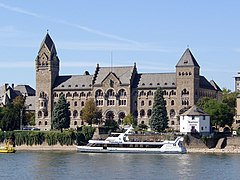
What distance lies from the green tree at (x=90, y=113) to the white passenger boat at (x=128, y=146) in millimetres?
30180

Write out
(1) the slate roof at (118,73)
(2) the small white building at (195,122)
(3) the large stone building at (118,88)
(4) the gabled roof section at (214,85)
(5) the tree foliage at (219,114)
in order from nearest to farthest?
1. (2) the small white building at (195,122)
2. (5) the tree foliage at (219,114)
3. (3) the large stone building at (118,88)
4. (1) the slate roof at (118,73)
5. (4) the gabled roof section at (214,85)

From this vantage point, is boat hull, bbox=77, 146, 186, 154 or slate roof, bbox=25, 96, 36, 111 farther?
slate roof, bbox=25, 96, 36, 111

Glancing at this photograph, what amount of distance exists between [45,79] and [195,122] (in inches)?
1978

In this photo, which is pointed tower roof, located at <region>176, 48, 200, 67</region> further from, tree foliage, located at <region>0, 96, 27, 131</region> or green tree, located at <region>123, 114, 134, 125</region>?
tree foliage, located at <region>0, 96, 27, 131</region>

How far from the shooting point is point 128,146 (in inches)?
4104

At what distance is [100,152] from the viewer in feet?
341

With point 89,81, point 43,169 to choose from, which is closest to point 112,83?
point 89,81

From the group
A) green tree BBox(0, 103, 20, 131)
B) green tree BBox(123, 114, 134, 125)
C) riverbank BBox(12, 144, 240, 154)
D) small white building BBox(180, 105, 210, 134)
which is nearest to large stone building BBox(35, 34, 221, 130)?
green tree BBox(123, 114, 134, 125)

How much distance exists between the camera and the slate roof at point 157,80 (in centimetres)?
14293

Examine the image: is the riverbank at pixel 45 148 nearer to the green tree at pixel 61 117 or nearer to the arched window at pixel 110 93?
the green tree at pixel 61 117

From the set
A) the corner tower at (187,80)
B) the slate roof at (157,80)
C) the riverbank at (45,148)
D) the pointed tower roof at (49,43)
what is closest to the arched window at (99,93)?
the slate roof at (157,80)

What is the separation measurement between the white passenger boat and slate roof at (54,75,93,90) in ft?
145

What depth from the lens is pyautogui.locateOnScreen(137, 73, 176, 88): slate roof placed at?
143 m

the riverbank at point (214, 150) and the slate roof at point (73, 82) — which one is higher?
the slate roof at point (73, 82)
